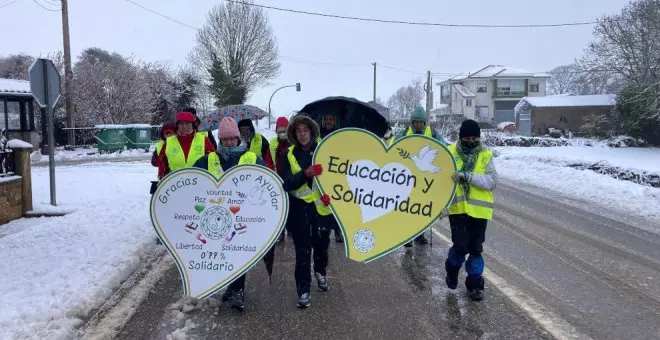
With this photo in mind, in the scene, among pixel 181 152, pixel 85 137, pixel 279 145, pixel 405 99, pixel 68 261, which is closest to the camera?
pixel 68 261

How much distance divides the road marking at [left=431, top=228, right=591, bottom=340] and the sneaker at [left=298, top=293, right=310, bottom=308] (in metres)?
1.96

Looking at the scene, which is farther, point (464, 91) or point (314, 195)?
point (464, 91)

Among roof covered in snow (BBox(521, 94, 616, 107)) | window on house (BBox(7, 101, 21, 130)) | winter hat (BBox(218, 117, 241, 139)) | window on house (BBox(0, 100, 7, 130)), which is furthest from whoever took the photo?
roof covered in snow (BBox(521, 94, 616, 107))

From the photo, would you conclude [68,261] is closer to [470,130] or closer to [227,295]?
[227,295]

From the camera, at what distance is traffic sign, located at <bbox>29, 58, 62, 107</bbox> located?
385 inches

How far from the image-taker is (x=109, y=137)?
87.9 feet

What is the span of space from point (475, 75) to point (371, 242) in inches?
2771

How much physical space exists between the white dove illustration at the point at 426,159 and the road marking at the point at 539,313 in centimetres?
150

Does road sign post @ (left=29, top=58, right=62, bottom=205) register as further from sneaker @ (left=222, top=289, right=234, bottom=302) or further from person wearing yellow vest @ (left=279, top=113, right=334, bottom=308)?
person wearing yellow vest @ (left=279, top=113, right=334, bottom=308)

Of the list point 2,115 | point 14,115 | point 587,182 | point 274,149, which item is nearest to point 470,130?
point 274,149

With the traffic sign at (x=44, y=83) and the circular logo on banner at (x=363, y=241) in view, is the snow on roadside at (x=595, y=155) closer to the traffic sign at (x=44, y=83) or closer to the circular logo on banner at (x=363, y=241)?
the circular logo on banner at (x=363, y=241)

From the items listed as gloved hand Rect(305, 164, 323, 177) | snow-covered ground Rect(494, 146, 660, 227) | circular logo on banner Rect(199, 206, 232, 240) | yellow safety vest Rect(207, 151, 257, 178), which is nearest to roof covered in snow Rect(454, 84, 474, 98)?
snow-covered ground Rect(494, 146, 660, 227)

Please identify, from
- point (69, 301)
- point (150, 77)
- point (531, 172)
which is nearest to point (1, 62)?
point (150, 77)

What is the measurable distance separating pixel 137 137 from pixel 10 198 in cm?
1995
